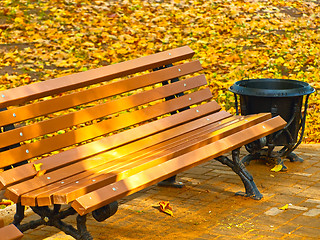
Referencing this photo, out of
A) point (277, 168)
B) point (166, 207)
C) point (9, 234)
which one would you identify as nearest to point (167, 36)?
point (277, 168)

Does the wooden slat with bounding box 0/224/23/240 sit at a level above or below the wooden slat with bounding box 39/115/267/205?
above

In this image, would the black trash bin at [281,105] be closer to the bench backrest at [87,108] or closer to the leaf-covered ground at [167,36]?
the bench backrest at [87,108]

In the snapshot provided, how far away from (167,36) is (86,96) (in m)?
6.09

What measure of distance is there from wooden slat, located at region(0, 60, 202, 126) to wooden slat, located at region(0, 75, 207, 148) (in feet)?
0.22

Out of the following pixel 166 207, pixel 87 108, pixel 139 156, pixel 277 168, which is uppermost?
pixel 87 108

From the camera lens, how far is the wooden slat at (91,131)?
4.06 meters

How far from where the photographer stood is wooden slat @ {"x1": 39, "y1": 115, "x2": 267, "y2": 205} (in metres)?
3.63

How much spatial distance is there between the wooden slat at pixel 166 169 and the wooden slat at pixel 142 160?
3.0 inches

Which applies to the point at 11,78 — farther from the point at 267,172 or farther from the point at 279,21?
the point at 279,21

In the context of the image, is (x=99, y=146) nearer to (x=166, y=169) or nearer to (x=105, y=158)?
(x=105, y=158)

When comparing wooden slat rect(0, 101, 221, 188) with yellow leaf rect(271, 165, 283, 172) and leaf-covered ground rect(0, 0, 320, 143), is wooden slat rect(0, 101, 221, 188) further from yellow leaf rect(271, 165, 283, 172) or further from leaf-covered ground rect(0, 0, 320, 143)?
leaf-covered ground rect(0, 0, 320, 143)

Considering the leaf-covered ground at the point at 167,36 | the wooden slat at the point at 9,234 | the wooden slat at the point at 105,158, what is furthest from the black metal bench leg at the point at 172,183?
the wooden slat at the point at 9,234

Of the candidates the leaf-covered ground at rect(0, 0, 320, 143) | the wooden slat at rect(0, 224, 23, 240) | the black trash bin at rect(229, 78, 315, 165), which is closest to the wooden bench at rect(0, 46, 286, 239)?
the black trash bin at rect(229, 78, 315, 165)

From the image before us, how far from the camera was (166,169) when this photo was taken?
4109mm
